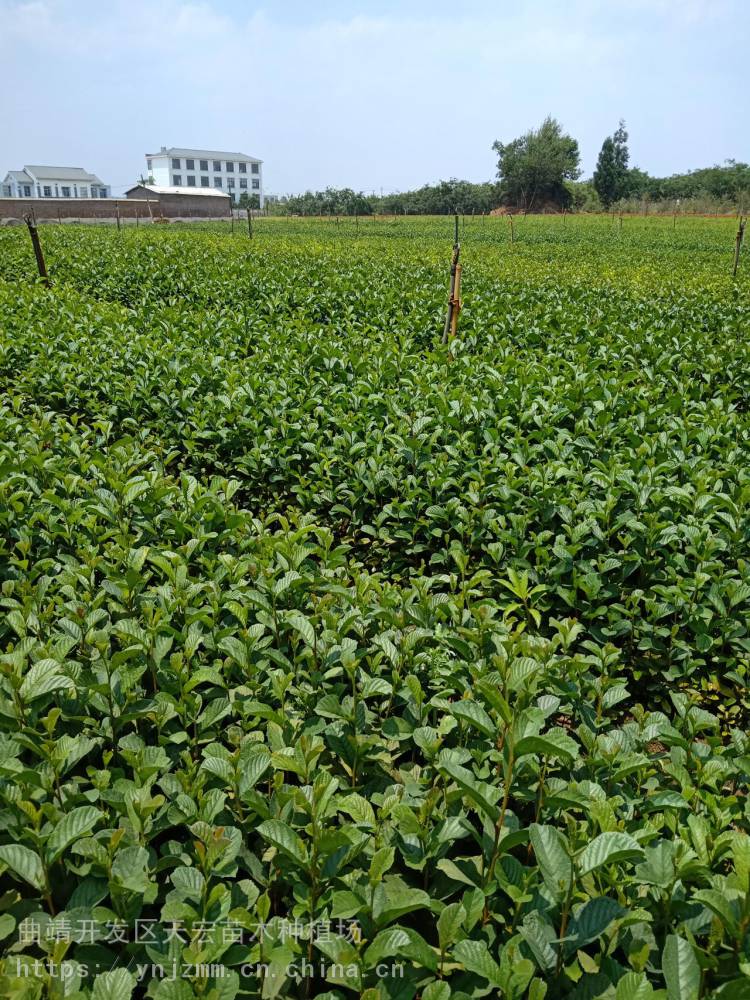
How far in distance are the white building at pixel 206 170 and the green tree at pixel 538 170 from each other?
3798 centimetres

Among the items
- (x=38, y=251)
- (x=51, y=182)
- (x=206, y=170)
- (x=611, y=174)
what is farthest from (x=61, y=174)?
(x=38, y=251)

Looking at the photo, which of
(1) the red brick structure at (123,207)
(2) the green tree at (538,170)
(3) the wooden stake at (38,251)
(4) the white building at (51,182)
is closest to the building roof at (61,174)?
(4) the white building at (51,182)

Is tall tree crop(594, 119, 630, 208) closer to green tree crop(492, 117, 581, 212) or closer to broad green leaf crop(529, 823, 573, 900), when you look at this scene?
green tree crop(492, 117, 581, 212)

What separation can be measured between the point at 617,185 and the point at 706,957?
287 ft

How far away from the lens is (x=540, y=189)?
72.9 metres

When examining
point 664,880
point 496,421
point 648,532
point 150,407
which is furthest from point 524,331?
point 664,880

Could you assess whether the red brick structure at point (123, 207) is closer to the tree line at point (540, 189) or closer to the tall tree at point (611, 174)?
the tree line at point (540, 189)

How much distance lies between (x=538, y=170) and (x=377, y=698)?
261 feet

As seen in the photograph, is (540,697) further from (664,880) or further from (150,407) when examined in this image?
(150,407)

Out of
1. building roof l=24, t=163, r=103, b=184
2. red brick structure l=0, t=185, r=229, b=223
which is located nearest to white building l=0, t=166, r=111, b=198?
building roof l=24, t=163, r=103, b=184

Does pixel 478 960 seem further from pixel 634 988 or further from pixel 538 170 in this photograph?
pixel 538 170

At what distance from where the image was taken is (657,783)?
198 cm

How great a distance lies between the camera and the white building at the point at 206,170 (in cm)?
10050

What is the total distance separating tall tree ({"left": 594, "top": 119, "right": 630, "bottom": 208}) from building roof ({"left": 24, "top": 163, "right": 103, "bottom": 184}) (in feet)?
216
